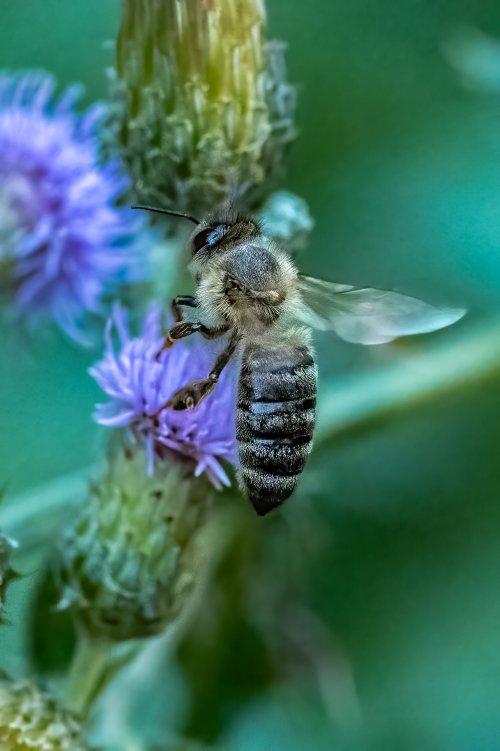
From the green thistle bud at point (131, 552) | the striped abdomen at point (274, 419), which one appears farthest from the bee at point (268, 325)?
the green thistle bud at point (131, 552)

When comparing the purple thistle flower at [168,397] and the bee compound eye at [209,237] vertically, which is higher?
the bee compound eye at [209,237]

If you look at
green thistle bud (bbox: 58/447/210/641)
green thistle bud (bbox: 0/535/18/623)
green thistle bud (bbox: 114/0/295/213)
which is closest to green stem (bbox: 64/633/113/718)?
green thistle bud (bbox: 58/447/210/641)

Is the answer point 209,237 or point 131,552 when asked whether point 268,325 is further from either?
point 131,552

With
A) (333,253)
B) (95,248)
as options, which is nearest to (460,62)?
(333,253)

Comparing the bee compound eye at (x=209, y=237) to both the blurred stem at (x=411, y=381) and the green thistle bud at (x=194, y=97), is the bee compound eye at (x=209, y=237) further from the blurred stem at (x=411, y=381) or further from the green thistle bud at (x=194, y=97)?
the blurred stem at (x=411, y=381)

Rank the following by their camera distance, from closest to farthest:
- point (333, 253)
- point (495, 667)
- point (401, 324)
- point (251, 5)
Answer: point (401, 324)
point (251, 5)
point (495, 667)
point (333, 253)

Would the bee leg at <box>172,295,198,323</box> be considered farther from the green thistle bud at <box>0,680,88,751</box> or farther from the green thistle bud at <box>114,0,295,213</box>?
the green thistle bud at <box>0,680,88,751</box>

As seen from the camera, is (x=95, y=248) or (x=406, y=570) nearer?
(x=95, y=248)

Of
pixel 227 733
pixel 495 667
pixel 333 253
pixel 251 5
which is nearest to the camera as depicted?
pixel 251 5

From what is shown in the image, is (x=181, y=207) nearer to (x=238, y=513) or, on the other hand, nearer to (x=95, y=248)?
(x=95, y=248)
